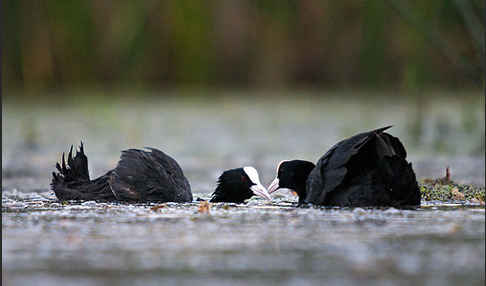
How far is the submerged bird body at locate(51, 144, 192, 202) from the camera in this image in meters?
5.44

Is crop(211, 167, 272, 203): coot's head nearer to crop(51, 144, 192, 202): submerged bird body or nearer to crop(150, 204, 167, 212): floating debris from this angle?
crop(51, 144, 192, 202): submerged bird body

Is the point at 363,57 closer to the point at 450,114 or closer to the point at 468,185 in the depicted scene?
the point at 450,114

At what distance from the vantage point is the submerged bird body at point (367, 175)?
491 cm

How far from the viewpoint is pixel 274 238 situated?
402cm

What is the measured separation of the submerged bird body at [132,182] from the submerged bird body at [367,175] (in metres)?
0.93

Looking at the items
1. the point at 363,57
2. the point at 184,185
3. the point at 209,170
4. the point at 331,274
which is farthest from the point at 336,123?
the point at 331,274

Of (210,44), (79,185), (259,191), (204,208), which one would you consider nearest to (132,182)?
(79,185)

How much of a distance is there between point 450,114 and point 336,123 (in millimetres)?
1661

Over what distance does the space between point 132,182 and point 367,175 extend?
1.44m

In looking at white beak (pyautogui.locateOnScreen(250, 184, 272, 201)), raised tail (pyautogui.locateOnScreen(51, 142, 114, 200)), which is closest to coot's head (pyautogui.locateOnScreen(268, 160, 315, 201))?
white beak (pyautogui.locateOnScreen(250, 184, 272, 201))

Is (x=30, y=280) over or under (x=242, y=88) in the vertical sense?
under

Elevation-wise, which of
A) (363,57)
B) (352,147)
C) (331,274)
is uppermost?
(363,57)

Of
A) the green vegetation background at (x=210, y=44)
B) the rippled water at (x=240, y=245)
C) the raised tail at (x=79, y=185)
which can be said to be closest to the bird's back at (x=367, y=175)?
the rippled water at (x=240, y=245)

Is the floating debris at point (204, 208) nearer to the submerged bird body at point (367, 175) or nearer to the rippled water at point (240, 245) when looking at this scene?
the rippled water at point (240, 245)
